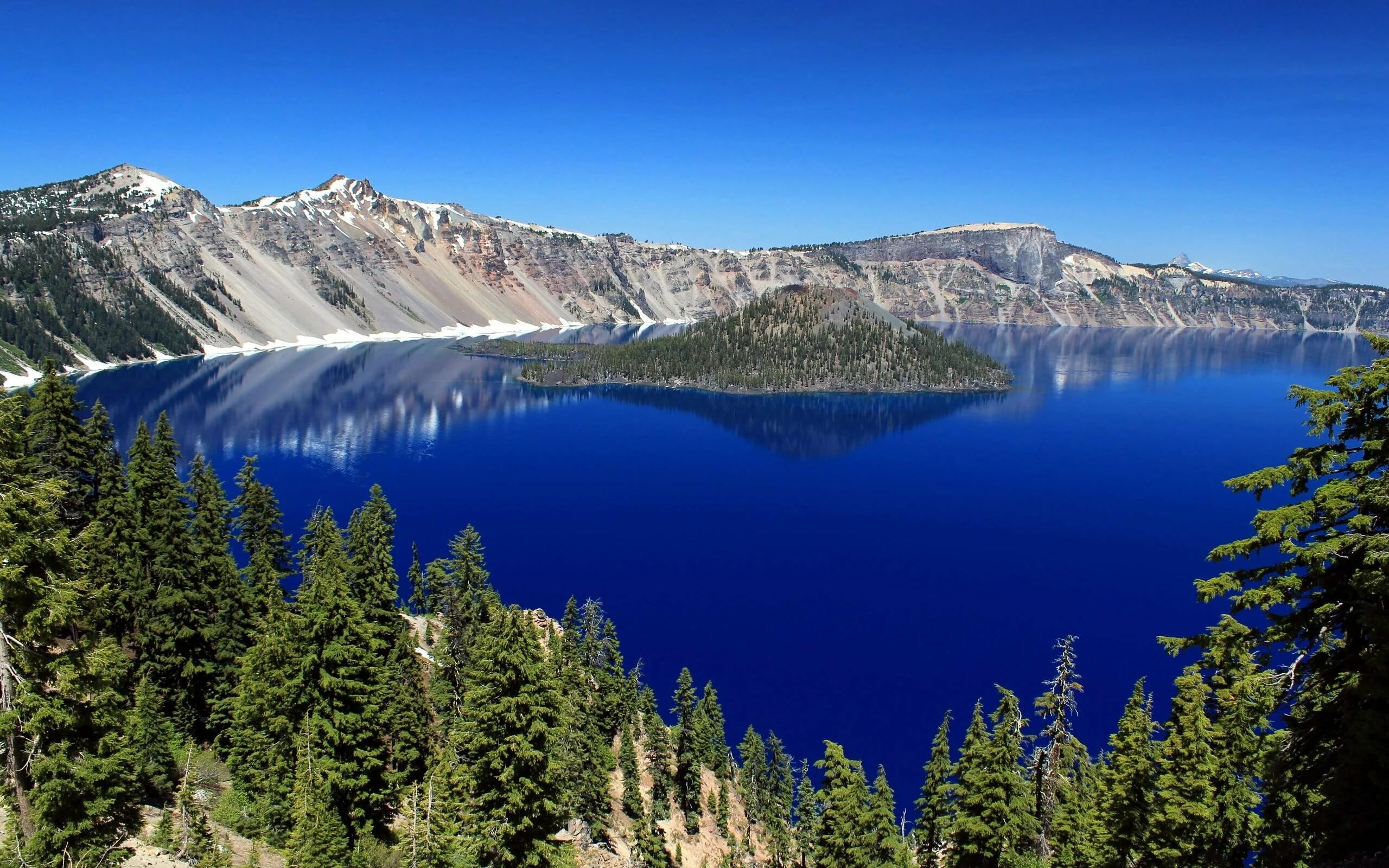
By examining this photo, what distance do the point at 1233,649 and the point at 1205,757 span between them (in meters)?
9.11

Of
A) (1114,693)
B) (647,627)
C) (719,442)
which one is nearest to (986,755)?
(1114,693)

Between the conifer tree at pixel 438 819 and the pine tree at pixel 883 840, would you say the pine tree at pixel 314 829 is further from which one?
the pine tree at pixel 883 840

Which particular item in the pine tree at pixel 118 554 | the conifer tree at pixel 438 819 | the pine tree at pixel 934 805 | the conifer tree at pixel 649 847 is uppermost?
the pine tree at pixel 118 554

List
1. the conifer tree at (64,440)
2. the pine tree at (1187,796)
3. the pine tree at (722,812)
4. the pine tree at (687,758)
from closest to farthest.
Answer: the pine tree at (1187,796), the conifer tree at (64,440), the pine tree at (687,758), the pine tree at (722,812)

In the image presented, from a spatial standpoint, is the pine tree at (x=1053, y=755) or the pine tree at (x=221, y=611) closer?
the pine tree at (x=1053, y=755)

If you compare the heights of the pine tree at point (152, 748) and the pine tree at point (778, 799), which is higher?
the pine tree at point (152, 748)

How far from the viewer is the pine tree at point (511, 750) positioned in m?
19.8

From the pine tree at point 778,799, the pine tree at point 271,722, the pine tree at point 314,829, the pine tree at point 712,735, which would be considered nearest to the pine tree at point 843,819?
the pine tree at point 778,799

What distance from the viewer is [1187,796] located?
69.7 ft

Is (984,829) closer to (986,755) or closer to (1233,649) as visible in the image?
(986,755)

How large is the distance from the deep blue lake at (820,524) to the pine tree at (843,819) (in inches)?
938

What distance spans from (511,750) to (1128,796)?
1747cm

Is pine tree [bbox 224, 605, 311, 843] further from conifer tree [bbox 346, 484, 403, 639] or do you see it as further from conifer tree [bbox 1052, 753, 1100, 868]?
conifer tree [bbox 1052, 753, 1100, 868]

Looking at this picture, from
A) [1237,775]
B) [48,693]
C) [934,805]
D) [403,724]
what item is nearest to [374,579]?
[403,724]
